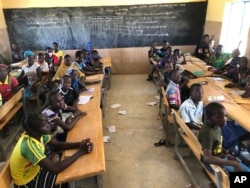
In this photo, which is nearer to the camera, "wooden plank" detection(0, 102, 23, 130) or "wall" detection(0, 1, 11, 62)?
"wooden plank" detection(0, 102, 23, 130)

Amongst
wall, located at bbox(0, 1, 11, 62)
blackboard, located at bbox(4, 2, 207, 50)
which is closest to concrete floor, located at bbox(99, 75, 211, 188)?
blackboard, located at bbox(4, 2, 207, 50)

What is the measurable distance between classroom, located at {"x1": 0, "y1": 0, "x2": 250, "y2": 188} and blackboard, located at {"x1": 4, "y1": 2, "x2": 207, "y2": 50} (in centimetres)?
3

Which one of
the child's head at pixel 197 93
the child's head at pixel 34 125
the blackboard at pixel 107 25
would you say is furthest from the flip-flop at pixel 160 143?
the blackboard at pixel 107 25

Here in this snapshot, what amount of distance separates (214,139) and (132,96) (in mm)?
3955

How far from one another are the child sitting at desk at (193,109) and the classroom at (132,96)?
17 cm

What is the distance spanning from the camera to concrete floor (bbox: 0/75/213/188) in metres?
3.02

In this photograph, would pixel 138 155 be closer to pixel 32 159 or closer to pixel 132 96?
pixel 32 159

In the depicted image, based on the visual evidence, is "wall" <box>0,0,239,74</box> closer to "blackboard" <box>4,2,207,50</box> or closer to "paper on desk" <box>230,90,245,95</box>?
"blackboard" <box>4,2,207,50</box>

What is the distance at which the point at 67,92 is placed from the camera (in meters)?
3.75

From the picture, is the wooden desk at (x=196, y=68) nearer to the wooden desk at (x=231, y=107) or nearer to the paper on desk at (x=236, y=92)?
the wooden desk at (x=231, y=107)

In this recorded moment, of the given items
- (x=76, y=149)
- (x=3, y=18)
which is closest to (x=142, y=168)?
(x=76, y=149)

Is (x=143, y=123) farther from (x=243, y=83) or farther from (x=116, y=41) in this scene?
(x=116, y=41)

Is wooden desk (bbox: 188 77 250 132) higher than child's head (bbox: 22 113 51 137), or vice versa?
child's head (bbox: 22 113 51 137)

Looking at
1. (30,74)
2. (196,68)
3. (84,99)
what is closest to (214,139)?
(84,99)
